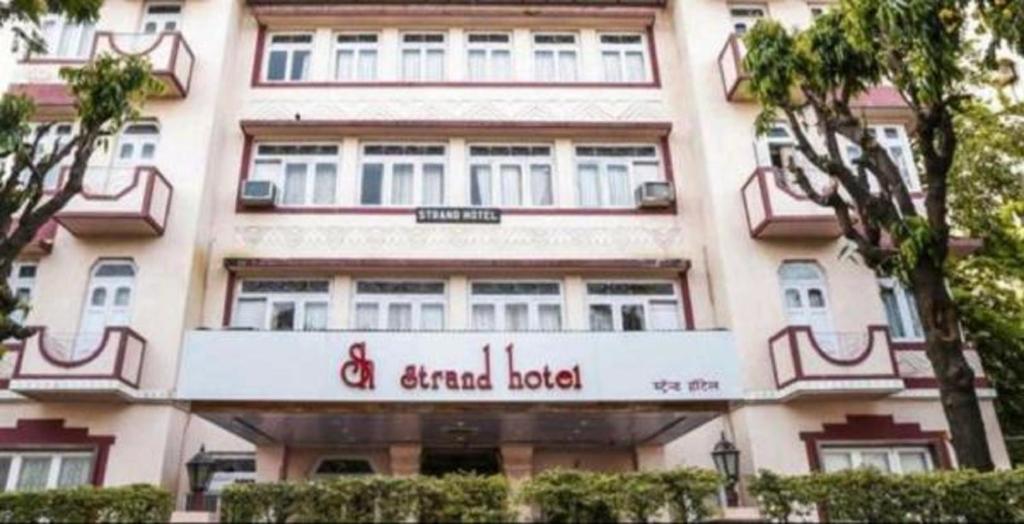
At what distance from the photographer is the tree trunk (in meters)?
8.12

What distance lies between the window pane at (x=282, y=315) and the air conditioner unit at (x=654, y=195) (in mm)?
6402

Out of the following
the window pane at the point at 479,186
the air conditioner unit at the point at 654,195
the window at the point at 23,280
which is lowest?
the window at the point at 23,280

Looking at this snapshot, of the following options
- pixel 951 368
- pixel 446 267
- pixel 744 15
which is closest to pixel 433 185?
pixel 446 267

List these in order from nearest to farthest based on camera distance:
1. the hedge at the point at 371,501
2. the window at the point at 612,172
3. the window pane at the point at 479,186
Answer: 1. the hedge at the point at 371,501
2. the window pane at the point at 479,186
3. the window at the point at 612,172

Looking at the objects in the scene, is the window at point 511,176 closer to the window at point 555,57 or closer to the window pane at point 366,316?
the window at point 555,57

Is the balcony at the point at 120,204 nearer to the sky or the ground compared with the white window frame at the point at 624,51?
nearer to the ground

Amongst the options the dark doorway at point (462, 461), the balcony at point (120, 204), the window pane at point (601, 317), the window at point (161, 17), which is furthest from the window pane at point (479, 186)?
the window at point (161, 17)

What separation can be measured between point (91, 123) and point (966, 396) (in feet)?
36.7

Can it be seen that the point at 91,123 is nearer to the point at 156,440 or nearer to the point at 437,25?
the point at 156,440

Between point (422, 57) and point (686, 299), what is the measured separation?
23.0 feet

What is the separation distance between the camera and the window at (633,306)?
12297 mm

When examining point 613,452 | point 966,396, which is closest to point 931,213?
point 966,396

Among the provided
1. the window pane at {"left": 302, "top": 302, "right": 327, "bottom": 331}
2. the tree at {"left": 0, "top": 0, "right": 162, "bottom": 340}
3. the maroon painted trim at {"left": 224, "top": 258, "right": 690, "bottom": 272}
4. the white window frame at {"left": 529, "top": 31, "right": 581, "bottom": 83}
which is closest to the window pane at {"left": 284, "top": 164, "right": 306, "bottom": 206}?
the maroon painted trim at {"left": 224, "top": 258, "right": 690, "bottom": 272}

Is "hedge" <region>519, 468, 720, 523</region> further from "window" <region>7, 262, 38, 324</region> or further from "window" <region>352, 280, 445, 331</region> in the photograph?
"window" <region>7, 262, 38, 324</region>
